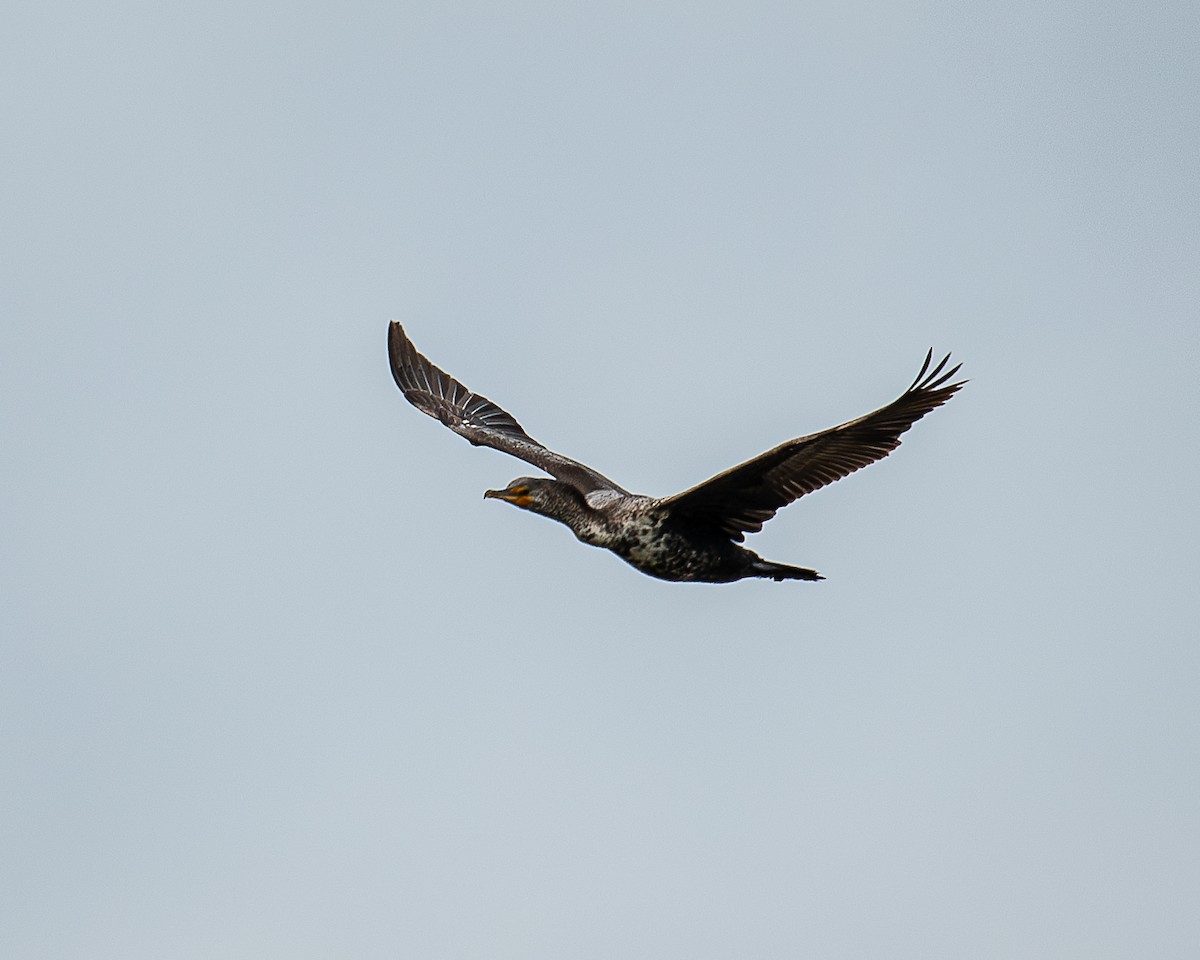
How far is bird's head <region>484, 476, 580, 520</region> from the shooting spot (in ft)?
58.4

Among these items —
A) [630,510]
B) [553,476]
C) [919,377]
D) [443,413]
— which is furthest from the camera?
[443,413]

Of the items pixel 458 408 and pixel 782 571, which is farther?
pixel 458 408

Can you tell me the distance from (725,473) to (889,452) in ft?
4.87

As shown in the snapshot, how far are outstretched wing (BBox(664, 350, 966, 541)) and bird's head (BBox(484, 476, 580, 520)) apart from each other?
1453mm

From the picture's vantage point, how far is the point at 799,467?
53.3ft

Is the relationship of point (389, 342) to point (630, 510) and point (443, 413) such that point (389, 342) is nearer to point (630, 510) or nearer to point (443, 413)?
point (443, 413)

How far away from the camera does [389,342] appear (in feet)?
76.9

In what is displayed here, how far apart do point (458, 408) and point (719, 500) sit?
6746mm

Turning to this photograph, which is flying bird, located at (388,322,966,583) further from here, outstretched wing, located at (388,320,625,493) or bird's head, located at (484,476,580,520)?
outstretched wing, located at (388,320,625,493)

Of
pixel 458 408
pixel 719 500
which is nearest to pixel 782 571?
pixel 719 500

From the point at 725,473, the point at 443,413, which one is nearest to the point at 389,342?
the point at 443,413

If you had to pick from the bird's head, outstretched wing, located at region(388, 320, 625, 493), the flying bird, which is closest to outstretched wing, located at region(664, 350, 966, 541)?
the flying bird

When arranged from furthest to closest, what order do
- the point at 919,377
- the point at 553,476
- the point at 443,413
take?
the point at 443,413 → the point at 553,476 → the point at 919,377

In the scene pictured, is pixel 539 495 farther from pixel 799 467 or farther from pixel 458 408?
pixel 458 408
